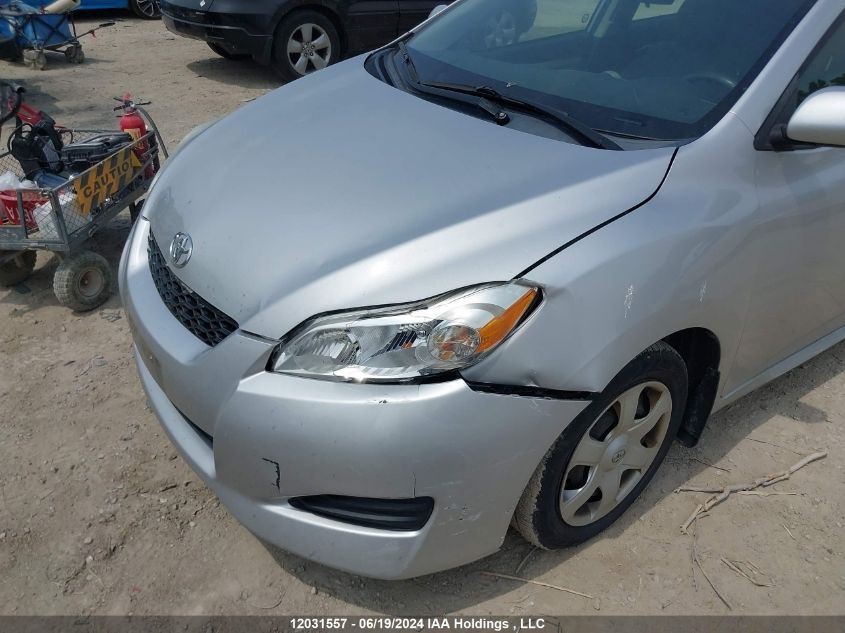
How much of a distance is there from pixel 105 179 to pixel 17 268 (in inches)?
26.1

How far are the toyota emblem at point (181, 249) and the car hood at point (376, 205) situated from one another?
0.02 meters

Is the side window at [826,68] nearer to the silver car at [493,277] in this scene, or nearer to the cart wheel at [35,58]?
the silver car at [493,277]

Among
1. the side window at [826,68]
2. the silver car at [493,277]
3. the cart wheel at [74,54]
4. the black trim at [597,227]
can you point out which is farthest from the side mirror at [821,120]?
the cart wheel at [74,54]

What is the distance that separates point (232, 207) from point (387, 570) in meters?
1.10

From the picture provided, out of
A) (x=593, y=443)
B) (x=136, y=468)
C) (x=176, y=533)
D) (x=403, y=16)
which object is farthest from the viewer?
(x=403, y=16)

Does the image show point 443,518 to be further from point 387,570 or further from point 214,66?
Result: point 214,66

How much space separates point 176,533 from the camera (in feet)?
7.82

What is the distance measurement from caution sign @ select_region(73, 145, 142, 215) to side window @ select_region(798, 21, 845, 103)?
297 centimetres

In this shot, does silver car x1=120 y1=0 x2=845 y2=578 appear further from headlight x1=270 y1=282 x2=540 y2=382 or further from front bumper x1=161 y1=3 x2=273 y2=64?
front bumper x1=161 y1=3 x2=273 y2=64

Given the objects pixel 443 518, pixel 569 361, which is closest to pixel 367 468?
pixel 443 518

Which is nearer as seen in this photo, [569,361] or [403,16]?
[569,361]

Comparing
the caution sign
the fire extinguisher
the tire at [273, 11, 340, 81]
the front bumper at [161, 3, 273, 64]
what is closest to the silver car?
the caution sign

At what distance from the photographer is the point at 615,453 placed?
2170 mm

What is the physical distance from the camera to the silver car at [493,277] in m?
1.76
